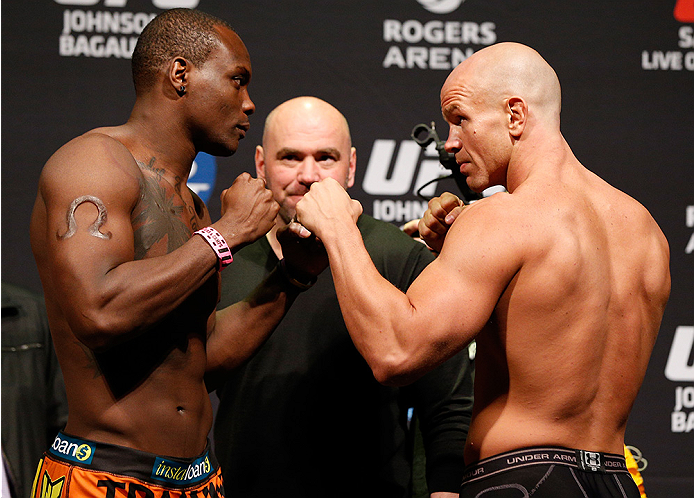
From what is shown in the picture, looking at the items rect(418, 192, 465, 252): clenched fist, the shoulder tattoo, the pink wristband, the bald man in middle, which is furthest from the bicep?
the bald man in middle

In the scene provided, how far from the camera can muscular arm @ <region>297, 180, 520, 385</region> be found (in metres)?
1.16

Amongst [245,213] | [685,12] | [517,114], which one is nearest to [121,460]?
[245,213]

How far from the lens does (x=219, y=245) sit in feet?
4.14

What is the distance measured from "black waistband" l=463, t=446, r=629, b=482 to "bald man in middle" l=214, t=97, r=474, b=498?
60 cm

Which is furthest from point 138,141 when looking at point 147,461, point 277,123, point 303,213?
point 277,123

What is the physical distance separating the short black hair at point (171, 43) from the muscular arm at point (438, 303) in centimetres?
57

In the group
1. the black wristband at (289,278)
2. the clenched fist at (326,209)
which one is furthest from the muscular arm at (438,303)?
the black wristband at (289,278)

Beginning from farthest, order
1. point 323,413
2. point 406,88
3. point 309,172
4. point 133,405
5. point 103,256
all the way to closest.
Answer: point 406,88, point 309,172, point 323,413, point 133,405, point 103,256

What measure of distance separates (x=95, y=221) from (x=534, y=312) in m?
0.72

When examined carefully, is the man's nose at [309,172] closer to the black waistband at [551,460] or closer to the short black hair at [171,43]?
the short black hair at [171,43]

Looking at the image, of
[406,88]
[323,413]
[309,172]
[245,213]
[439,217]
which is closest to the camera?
[245,213]

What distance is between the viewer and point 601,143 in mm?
3012

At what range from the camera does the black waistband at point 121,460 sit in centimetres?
122

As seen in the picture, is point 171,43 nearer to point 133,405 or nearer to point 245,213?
point 245,213
